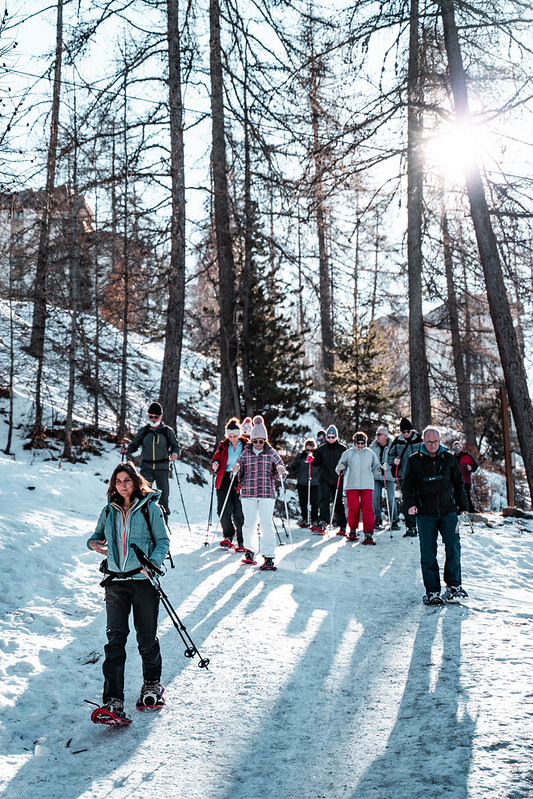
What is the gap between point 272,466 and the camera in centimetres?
1038

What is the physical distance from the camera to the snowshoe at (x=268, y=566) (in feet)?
32.8

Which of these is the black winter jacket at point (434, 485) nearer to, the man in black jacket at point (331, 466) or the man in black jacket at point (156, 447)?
the man in black jacket at point (156, 447)

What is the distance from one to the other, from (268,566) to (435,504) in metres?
2.98

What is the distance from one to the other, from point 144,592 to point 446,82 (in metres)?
10.3

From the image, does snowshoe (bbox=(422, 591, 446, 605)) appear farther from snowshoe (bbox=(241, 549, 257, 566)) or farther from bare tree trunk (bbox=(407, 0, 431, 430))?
bare tree trunk (bbox=(407, 0, 431, 430))

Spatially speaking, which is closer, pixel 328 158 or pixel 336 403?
pixel 328 158

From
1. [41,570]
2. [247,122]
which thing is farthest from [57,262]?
[41,570]

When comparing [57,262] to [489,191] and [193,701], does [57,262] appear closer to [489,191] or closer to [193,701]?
[489,191]

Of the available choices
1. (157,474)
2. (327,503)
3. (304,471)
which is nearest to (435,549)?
(157,474)

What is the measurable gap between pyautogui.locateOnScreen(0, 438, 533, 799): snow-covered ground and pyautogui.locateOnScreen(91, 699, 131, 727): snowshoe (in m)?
0.08

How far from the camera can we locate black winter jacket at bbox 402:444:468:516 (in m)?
8.09

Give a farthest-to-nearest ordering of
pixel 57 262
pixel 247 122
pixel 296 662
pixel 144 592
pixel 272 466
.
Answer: pixel 247 122 → pixel 57 262 → pixel 272 466 → pixel 296 662 → pixel 144 592

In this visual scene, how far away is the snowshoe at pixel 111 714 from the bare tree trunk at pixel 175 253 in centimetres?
1099

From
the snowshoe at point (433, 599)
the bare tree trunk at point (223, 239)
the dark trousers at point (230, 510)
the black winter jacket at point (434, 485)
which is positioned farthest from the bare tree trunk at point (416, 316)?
the snowshoe at point (433, 599)
